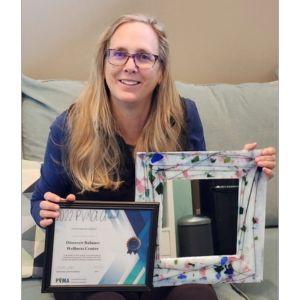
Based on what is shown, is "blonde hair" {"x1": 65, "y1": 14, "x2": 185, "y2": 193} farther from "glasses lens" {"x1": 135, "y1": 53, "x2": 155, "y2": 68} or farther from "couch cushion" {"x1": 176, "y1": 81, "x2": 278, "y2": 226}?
"couch cushion" {"x1": 176, "y1": 81, "x2": 278, "y2": 226}

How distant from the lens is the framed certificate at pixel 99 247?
101 cm

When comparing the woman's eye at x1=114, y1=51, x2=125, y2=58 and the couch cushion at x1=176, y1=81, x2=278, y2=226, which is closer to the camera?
the woman's eye at x1=114, y1=51, x2=125, y2=58

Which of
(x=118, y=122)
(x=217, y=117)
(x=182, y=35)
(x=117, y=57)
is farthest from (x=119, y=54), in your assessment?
(x=182, y=35)

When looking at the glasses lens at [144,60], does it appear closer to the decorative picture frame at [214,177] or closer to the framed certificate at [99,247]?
the decorative picture frame at [214,177]

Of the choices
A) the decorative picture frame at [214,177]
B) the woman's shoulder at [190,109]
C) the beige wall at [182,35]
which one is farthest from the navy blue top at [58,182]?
the beige wall at [182,35]

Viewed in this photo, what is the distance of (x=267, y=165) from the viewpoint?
3.45 feet

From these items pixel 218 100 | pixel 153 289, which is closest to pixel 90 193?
pixel 153 289

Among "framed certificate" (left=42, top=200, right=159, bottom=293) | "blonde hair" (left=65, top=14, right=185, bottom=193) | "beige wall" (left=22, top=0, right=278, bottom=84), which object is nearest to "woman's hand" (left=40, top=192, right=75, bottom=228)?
"framed certificate" (left=42, top=200, right=159, bottom=293)

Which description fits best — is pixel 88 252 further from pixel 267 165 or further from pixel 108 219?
pixel 267 165

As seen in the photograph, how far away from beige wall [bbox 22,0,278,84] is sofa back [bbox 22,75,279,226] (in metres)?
0.24

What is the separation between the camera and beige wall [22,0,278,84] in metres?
1.72

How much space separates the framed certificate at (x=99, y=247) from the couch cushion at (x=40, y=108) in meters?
0.51

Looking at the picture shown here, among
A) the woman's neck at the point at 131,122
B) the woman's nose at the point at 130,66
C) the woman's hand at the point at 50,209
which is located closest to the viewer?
the woman's hand at the point at 50,209
